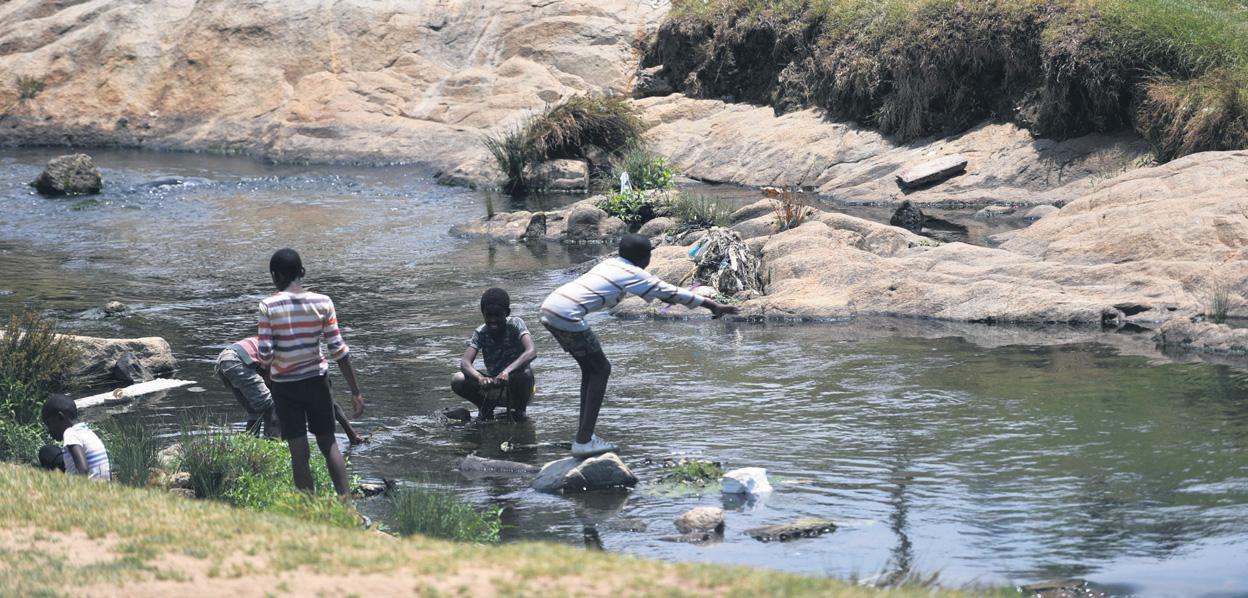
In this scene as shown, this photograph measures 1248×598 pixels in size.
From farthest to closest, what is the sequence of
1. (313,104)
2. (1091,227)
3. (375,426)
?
(313,104)
(1091,227)
(375,426)

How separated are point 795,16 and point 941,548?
22612 mm

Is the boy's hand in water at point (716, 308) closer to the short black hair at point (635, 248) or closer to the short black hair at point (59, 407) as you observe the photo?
the short black hair at point (635, 248)

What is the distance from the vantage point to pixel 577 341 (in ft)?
31.6

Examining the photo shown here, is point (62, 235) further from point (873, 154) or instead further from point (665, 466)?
point (665, 466)

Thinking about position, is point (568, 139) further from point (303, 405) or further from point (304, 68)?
point (303, 405)

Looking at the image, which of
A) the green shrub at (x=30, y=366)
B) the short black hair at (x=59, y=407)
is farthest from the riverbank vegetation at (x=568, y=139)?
the short black hair at (x=59, y=407)

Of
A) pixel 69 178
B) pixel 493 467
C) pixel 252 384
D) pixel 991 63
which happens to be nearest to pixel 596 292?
pixel 493 467

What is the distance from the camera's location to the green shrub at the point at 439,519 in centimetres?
767

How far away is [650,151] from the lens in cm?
2772

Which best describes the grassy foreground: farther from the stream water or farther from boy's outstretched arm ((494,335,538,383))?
boy's outstretched arm ((494,335,538,383))

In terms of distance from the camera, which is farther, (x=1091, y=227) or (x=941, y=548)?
(x=1091, y=227)

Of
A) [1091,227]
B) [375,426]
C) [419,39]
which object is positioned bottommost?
[375,426]

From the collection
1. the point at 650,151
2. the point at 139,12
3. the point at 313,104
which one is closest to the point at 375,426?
the point at 650,151

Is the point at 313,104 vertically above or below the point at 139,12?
below
